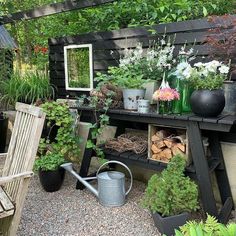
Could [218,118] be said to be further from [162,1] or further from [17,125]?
[162,1]

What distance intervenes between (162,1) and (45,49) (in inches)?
110

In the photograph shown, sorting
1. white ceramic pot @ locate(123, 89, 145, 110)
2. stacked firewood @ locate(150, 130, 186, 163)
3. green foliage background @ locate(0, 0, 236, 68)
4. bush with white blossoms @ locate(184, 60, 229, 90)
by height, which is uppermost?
green foliage background @ locate(0, 0, 236, 68)

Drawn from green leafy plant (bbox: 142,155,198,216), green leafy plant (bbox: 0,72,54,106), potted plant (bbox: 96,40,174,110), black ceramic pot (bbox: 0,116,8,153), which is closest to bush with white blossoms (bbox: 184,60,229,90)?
potted plant (bbox: 96,40,174,110)

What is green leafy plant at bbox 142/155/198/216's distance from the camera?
87.4 inches

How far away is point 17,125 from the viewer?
2.45 metres

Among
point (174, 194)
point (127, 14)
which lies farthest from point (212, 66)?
point (127, 14)

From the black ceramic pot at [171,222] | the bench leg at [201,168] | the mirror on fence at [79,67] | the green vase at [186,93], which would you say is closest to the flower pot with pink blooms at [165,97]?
the green vase at [186,93]

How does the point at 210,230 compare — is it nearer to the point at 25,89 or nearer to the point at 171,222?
the point at 171,222

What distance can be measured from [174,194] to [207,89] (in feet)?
2.71

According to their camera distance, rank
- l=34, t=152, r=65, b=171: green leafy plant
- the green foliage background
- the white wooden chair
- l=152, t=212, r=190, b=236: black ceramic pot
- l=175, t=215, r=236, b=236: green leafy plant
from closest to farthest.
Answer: l=175, t=215, r=236, b=236: green leafy plant < the white wooden chair < l=152, t=212, r=190, b=236: black ceramic pot < l=34, t=152, r=65, b=171: green leafy plant < the green foliage background

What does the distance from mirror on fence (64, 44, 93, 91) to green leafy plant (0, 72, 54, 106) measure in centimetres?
49

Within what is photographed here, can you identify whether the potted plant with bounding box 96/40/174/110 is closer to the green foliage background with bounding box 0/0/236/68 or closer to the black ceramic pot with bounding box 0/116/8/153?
the green foliage background with bounding box 0/0/236/68

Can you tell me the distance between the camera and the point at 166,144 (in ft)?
8.64

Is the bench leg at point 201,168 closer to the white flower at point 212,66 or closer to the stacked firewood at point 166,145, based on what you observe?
the stacked firewood at point 166,145
